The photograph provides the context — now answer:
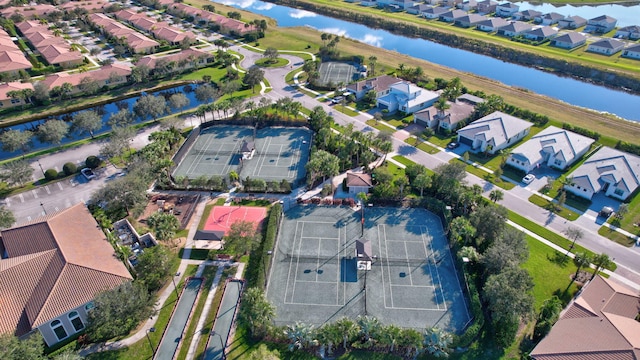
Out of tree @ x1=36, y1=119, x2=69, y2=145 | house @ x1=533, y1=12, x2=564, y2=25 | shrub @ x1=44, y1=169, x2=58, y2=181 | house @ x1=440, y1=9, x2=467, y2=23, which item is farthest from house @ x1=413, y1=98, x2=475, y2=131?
house @ x1=533, y1=12, x2=564, y2=25

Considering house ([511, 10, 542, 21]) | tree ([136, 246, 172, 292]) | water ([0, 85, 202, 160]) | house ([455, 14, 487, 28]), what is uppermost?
house ([511, 10, 542, 21])

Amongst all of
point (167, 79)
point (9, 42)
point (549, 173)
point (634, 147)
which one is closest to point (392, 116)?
point (549, 173)

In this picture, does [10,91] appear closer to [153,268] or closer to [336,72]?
[153,268]

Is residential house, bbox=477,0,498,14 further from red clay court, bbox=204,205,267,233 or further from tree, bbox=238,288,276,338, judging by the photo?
tree, bbox=238,288,276,338

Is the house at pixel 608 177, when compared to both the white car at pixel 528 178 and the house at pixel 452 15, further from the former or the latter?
the house at pixel 452 15

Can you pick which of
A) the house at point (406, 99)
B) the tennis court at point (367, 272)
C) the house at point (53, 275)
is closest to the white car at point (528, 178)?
the tennis court at point (367, 272)

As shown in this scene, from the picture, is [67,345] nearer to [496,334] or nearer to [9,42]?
[496,334]
